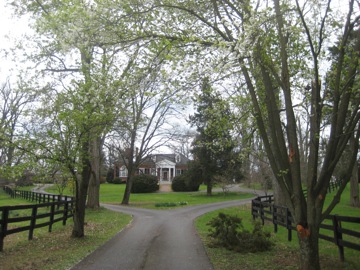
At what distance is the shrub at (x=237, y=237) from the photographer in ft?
31.8

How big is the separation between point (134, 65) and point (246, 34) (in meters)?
3.34

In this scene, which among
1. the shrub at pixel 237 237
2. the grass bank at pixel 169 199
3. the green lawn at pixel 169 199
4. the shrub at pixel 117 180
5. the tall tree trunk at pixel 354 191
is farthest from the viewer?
the shrub at pixel 117 180

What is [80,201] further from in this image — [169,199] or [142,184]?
[142,184]

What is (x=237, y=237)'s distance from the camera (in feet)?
33.1

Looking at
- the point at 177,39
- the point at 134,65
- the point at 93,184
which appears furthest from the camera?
the point at 93,184

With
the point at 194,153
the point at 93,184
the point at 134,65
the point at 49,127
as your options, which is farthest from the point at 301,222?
the point at 194,153

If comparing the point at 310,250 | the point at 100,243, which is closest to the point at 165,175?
the point at 100,243

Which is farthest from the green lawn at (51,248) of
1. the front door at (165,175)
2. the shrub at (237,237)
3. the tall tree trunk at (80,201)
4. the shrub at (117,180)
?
the front door at (165,175)

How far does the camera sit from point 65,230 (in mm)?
14211

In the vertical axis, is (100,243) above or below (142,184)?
below

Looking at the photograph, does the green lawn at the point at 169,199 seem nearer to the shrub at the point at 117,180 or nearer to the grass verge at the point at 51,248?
the grass verge at the point at 51,248

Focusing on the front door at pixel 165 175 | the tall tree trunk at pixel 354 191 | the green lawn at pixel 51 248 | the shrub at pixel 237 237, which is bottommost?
the green lawn at pixel 51 248

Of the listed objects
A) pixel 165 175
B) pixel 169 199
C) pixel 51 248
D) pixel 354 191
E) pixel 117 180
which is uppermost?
pixel 165 175

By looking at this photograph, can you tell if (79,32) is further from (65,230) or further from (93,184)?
(93,184)
